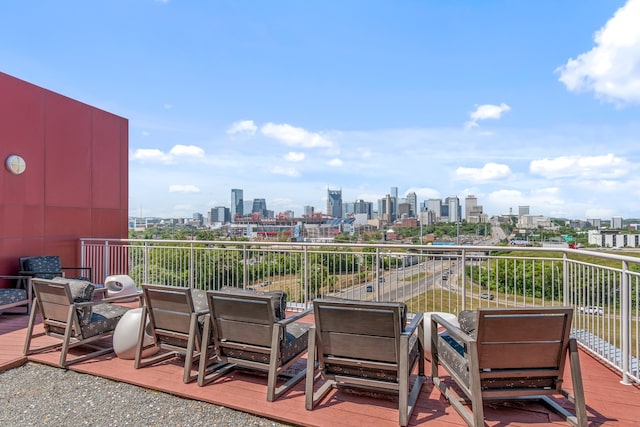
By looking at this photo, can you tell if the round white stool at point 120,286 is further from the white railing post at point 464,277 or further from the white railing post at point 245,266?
the white railing post at point 464,277

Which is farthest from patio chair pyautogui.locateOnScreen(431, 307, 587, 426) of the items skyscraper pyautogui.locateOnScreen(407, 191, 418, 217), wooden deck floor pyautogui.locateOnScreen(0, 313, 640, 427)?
skyscraper pyautogui.locateOnScreen(407, 191, 418, 217)

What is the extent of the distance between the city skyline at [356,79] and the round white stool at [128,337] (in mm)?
5500

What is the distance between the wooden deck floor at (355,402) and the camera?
2.50 meters

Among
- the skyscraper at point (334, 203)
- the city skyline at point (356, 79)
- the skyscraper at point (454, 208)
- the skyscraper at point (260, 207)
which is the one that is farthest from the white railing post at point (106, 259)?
the skyscraper at point (334, 203)

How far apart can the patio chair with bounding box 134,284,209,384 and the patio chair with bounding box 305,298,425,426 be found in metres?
1.05

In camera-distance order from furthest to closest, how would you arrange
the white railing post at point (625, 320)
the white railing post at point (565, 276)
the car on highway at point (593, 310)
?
1. the white railing post at point (565, 276)
2. the car on highway at point (593, 310)
3. the white railing post at point (625, 320)

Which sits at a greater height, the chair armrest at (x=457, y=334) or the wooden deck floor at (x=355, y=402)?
the chair armrest at (x=457, y=334)

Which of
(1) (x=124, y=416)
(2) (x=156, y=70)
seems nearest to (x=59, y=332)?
(1) (x=124, y=416)

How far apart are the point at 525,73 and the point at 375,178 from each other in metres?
46.5

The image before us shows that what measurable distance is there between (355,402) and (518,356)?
47.7 inches

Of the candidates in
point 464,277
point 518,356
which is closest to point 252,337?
point 518,356

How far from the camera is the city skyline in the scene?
930 cm

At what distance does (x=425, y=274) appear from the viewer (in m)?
4.93

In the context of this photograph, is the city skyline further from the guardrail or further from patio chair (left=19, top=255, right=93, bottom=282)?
the guardrail
